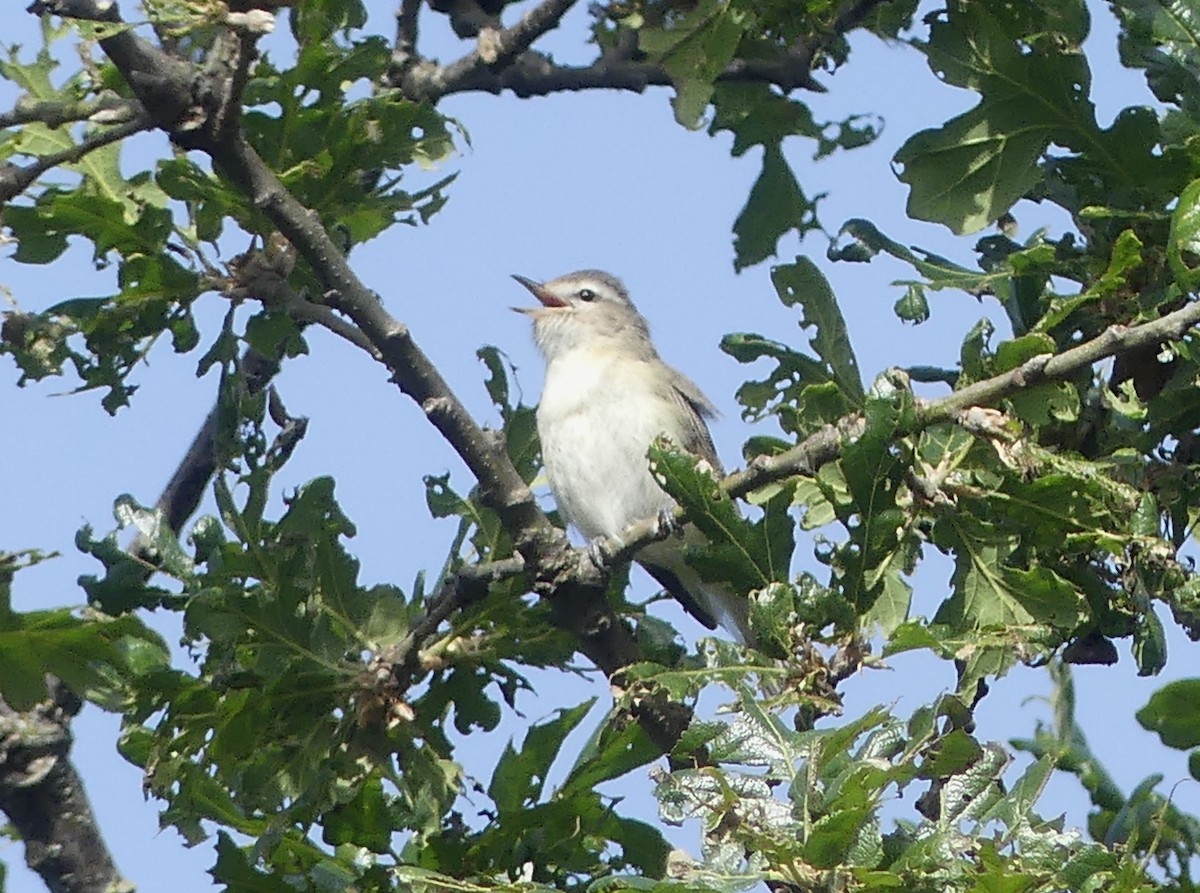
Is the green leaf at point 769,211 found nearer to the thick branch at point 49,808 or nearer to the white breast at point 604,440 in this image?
the white breast at point 604,440

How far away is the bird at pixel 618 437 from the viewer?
19.8 feet

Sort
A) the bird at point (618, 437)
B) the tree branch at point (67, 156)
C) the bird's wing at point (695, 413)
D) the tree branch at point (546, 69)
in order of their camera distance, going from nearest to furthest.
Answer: the tree branch at point (67, 156), the tree branch at point (546, 69), the bird at point (618, 437), the bird's wing at point (695, 413)

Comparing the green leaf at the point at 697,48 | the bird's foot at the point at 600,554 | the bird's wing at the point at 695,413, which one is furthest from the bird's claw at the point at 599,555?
the bird's wing at the point at 695,413

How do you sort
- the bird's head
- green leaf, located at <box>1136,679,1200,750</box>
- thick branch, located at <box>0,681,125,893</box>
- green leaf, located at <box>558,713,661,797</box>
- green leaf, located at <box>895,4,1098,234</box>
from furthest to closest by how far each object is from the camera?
the bird's head
thick branch, located at <box>0,681,125,893</box>
green leaf, located at <box>558,713,661,797</box>
green leaf, located at <box>895,4,1098,234</box>
green leaf, located at <box>1136,679,1200,750</box>

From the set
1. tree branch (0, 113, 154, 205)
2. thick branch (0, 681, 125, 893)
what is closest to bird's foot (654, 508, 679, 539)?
tree branch (0, 113, 154, 205)

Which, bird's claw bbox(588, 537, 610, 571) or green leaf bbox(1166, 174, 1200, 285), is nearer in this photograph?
green leaf bbox(1166, 174, 1200, 285)

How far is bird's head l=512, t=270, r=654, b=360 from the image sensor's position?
6.84 m

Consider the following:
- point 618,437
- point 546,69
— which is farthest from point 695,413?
point 546,69

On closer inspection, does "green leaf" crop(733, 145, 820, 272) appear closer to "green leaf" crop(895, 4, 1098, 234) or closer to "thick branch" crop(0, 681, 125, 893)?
"green leaf" crop(895, 4, 1098, 234)

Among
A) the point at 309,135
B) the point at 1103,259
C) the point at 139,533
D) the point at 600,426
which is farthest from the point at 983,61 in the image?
the point at 600,426

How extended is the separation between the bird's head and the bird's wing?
298mm

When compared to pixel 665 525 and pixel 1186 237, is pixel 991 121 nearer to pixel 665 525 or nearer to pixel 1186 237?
pixel 1186 237

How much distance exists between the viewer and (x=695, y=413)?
659cm

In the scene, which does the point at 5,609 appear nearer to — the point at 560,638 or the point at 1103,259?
the point at 560,638
